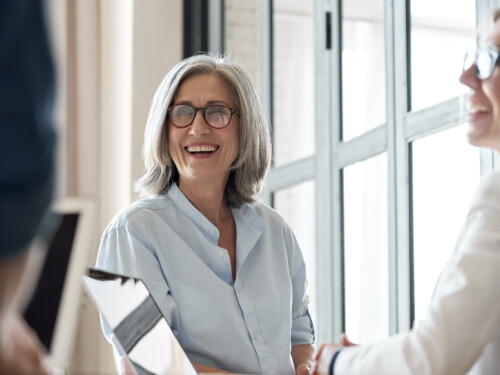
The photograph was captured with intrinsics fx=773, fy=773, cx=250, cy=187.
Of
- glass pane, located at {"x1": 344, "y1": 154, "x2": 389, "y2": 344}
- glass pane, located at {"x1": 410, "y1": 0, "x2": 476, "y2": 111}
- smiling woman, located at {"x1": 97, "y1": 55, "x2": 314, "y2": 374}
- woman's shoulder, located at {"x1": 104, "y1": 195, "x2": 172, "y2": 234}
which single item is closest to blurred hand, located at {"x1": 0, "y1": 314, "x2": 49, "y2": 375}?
smiling woman, located at {"x1": 97, "y1": 55, "x2": 314, "y2": 374}

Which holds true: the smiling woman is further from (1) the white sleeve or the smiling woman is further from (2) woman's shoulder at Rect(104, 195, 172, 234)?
(1) the white sleeve

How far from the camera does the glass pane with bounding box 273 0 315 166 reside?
312 cm

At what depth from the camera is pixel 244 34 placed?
145 inches

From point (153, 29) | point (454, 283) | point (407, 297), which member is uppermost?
point (153, 29)

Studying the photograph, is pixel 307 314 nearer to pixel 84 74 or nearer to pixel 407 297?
pixel 407 297

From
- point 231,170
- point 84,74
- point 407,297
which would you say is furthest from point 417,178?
point 84,74

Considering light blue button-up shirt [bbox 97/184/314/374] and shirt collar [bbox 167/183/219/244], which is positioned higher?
shirt collar [bbox 167/183/219/244]

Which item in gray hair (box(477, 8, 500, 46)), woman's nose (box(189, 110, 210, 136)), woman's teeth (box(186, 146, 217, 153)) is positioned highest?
gray hair (box(477, 8, 500, 46))

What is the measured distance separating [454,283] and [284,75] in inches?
92.8

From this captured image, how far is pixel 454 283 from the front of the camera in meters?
1.05

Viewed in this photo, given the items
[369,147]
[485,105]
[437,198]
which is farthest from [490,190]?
[369,147]

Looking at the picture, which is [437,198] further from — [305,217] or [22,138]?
[22,138]

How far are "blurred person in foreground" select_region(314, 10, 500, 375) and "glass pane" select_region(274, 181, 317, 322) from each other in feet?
6.14

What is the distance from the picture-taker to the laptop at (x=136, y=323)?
1145 millimetres
